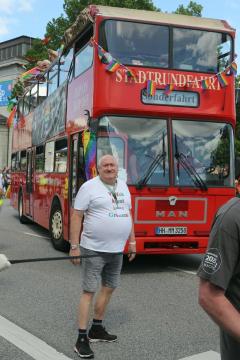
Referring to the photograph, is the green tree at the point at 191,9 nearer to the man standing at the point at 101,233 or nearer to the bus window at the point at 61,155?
the bus window at the point at 61,155

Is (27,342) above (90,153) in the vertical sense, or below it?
below

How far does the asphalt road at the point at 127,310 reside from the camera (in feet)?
14.7

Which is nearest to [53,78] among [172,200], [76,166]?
[76,166]

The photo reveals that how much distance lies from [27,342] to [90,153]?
12.2 ft

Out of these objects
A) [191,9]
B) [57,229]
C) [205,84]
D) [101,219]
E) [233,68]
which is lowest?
[57,229]

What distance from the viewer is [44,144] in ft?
40.2

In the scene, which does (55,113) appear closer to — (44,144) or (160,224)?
(44,144)

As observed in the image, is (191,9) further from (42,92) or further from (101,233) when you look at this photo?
(101,233)

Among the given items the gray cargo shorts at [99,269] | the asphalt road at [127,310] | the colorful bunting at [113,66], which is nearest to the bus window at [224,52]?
the colorful bunting at [113,66]

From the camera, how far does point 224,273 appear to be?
6.30 ft

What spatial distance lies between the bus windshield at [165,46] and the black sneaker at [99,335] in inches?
181

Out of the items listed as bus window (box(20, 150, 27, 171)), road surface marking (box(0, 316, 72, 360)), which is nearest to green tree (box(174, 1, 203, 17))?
bus window (box(20, 150, 27, 171))

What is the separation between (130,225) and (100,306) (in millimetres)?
759

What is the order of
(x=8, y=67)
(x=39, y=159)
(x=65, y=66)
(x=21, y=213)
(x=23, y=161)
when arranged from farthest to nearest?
(x=8, y=67)
(x=21, y=213)
(x=23, y=161)
(x=39, y=159)
(x=65, y=66)
